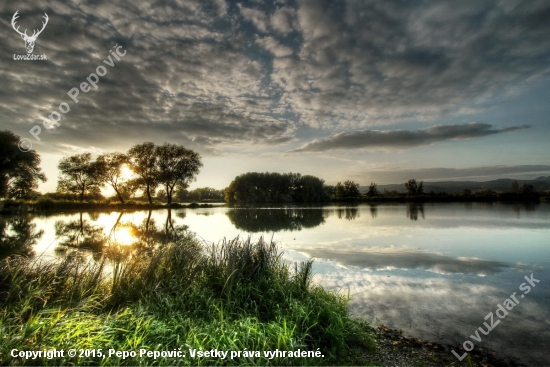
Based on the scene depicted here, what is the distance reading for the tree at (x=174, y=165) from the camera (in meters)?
61.3

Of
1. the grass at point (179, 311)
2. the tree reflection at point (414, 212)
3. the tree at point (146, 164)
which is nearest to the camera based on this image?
the grass at point (179, 311)

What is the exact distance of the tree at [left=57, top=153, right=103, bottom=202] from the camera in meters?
60.8

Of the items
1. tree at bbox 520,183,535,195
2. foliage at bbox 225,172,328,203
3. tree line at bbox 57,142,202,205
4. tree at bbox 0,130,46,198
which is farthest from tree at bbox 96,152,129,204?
tree at bbox 520,183,535,195

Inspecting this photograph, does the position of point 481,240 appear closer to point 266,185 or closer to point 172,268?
point 172,268

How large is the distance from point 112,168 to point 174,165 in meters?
15.2

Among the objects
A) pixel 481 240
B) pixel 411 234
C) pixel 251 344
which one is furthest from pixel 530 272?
pixel 251 344

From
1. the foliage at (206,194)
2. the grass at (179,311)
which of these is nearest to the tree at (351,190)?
the foliage at (206,194)

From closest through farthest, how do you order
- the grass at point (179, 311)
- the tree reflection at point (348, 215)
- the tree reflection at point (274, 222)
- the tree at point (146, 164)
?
1. the grass at point (179, 311)
2. the tree reflection at point (274, 222)
3. the tree reflection at point (348, 215)
4. the tree at point (146, 164)

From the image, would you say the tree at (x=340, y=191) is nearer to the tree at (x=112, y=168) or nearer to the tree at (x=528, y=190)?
the tree at (x=528, y=190)

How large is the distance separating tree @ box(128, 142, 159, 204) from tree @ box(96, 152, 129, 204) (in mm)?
3289

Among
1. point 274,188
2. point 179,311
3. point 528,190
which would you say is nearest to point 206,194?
point 274,188

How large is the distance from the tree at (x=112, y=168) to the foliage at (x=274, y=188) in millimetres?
40757

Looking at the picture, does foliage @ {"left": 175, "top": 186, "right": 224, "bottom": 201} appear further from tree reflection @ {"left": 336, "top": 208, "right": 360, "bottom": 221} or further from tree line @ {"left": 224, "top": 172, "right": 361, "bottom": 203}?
tree reflection @ {"left": 336, "top": 208, "right": 360, "bottom": 221}

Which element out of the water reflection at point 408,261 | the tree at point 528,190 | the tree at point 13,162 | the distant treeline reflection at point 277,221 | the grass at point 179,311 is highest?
the tree at point 13,162
